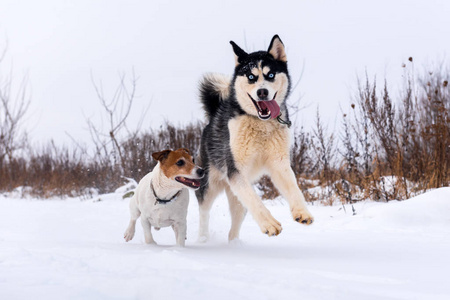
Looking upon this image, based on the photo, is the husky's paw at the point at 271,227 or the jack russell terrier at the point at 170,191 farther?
the jack russell terrier at the point at 170,191

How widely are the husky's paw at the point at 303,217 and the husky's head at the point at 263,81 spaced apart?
751 mm

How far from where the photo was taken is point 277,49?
134 inches

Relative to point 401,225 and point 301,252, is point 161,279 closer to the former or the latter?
point 301,252

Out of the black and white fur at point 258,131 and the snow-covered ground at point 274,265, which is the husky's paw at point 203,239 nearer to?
the snow-covered ground at point 274,265

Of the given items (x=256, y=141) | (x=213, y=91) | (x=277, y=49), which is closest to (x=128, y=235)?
(x=256, y=141)

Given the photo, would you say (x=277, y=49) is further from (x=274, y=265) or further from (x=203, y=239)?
(x=203, y=239)

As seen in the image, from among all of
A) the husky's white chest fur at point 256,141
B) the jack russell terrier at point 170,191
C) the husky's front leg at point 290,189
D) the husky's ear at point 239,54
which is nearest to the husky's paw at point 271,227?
the husky's front leg at point 290,189

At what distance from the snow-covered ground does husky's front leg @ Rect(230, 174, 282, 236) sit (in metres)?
0.20

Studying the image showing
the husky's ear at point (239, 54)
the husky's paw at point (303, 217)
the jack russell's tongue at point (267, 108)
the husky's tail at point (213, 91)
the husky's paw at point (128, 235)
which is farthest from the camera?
the husky's tail at point (213, 91)

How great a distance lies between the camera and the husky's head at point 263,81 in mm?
3191

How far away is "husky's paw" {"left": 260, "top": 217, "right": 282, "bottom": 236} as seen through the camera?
295 centimetres

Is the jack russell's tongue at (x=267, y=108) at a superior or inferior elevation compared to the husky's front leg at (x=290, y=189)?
superior

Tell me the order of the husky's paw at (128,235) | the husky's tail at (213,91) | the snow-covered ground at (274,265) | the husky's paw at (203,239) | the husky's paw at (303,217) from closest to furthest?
the snow-covered ground at (274,265) < the husky's paw at (303,217) < the husky's paw at (128,235) < the husky's paw at (203,239) < the husky's tail at (213,91)

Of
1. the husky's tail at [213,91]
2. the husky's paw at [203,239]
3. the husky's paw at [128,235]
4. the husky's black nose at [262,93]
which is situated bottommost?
the husky's paw at [203,239]
